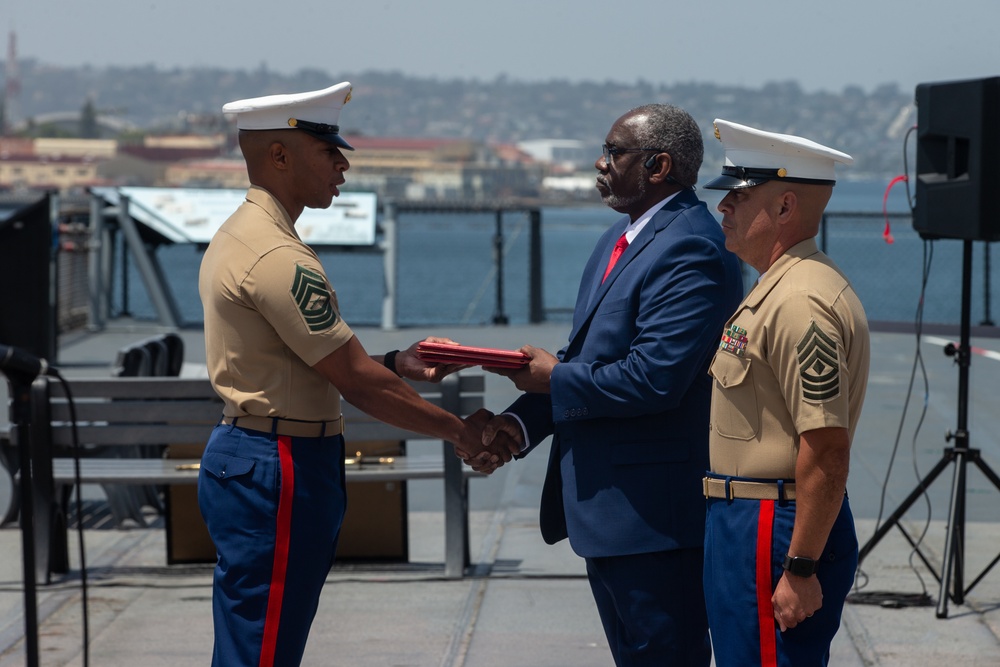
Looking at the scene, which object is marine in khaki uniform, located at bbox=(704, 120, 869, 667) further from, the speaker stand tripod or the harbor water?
the harbor water

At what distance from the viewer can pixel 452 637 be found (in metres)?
5.38

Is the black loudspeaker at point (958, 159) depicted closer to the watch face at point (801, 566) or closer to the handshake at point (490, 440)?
the handshake at point (490, 440)

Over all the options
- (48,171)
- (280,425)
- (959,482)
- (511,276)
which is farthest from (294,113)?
(48,171)

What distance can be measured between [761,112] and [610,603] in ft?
409

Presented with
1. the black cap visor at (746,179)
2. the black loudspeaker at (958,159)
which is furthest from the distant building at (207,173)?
the black cap visor at (746,179)

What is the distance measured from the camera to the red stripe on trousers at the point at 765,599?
10.1 feet

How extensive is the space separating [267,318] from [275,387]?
0.65 ft

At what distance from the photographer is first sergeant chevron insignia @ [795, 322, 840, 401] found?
299 cm

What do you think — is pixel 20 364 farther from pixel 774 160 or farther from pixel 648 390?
pixel 774 160

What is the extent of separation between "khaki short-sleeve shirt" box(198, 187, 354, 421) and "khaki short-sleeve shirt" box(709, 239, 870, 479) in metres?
1.05

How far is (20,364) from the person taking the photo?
3377 mm

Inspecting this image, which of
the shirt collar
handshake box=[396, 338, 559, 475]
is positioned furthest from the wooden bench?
the shirt collar

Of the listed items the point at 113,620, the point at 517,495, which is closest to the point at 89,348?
the point at 517,495

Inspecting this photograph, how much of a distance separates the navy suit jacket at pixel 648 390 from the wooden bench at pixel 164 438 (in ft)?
7.98
